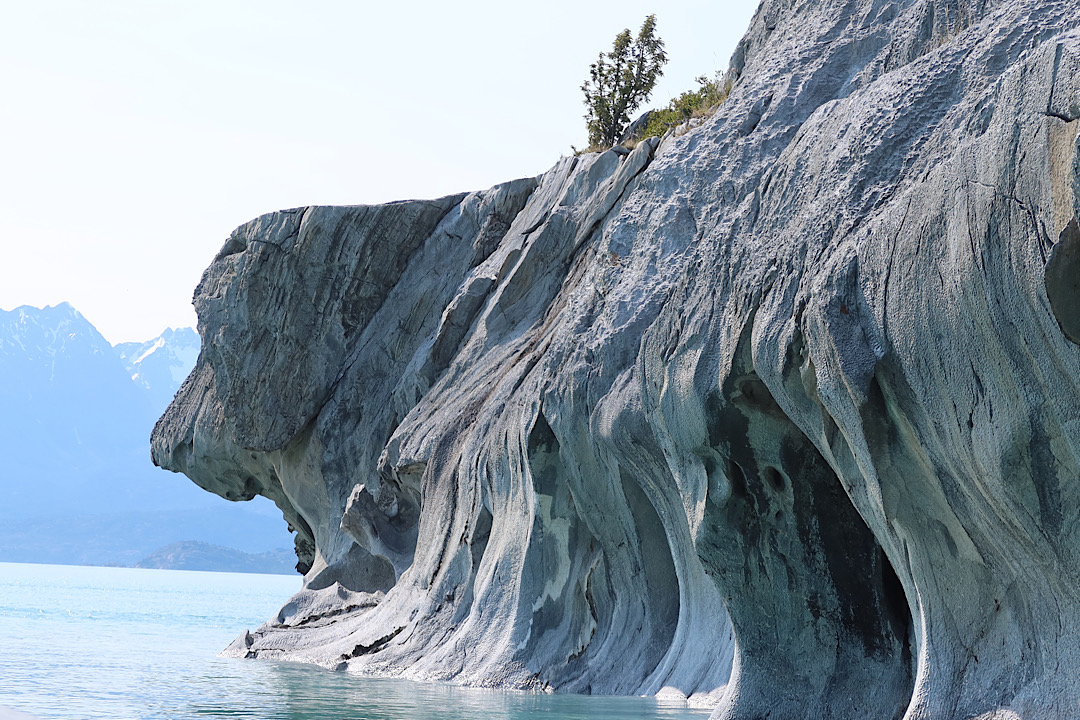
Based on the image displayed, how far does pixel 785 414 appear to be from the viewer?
13.2 m

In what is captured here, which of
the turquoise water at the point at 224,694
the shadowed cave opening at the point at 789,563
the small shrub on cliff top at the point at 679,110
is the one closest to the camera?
the shadowed cave opening at the point at 789,563

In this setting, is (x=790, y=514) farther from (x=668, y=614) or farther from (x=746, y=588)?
(x=668, y=614)

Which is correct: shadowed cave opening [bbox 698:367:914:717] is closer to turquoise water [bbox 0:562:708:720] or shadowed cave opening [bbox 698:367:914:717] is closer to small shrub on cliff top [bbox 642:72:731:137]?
turquoise water [bbox 0:562:708:720]

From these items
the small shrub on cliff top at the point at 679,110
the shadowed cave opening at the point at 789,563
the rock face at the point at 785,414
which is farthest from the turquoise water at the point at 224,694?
the small shrub on cliff top at the point at 679,110

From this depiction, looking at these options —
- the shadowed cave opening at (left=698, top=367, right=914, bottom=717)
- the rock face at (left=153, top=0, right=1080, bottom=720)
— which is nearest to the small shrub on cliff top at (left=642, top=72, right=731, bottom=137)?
the rock face at (left=153, top=0, right=1080, bottom=720)

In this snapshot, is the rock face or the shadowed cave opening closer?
the rock face

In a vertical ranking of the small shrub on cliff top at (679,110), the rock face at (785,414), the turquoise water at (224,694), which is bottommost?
the turquoise water at (224,694)

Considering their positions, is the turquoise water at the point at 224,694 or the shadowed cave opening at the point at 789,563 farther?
the turquoise water at the point at 224,694

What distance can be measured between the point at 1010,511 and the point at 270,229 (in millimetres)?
23458

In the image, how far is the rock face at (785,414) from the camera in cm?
933

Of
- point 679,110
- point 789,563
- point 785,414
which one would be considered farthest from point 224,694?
point 679,110

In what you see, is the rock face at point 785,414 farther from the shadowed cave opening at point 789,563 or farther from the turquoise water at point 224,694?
the turquoise water at point 224,694

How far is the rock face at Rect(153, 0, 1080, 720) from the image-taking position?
9328mm

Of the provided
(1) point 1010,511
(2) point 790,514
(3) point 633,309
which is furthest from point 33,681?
(1) point 1010,511
